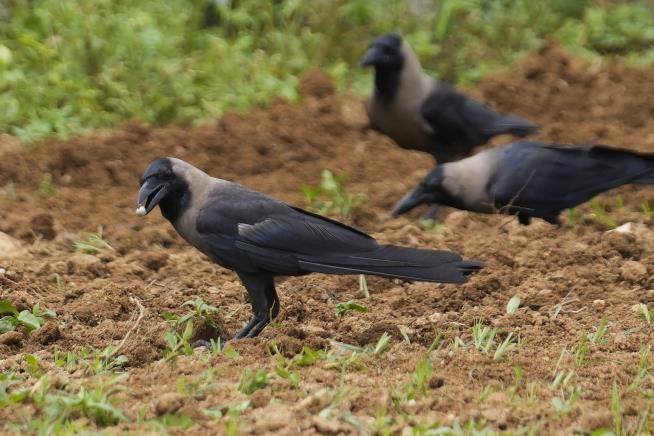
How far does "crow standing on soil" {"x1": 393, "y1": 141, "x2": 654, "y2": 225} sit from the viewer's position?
7.16 metres

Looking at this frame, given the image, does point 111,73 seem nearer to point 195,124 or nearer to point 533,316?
point 195,124

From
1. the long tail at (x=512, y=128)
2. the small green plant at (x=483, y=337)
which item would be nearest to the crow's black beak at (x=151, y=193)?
the small green plant at (x=483, y=337)

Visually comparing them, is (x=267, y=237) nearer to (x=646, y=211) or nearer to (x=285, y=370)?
(x=285, y=370)

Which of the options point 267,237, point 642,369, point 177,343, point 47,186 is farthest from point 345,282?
point 47,186

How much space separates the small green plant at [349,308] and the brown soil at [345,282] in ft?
0.13

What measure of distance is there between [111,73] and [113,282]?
3.90 m

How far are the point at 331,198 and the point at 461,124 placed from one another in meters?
1.31

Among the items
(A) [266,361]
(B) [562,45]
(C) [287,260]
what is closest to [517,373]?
(A) [266,361]

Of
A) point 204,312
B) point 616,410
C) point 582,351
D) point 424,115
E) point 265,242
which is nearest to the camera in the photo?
point 616,410

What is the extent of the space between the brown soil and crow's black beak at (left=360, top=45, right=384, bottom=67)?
71 centimetres

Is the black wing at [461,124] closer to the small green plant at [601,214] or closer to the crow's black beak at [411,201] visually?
the small green plant at [601,214]

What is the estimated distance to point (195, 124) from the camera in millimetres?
9328

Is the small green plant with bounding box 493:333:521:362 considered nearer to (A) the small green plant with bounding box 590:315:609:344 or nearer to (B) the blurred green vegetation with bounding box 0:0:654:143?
(A) the small green plant with bounding box 590:315:609:344

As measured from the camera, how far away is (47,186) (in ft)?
26.1
